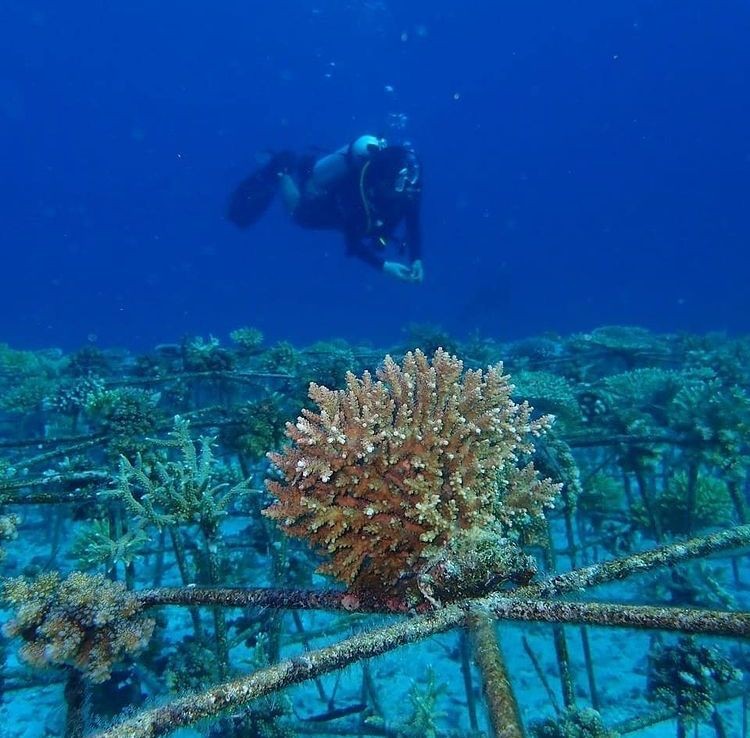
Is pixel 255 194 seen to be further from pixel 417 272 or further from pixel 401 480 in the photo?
pixel 401 480

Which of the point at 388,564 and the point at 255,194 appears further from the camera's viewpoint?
the point at 255,194

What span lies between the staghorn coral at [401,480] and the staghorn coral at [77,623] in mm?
897

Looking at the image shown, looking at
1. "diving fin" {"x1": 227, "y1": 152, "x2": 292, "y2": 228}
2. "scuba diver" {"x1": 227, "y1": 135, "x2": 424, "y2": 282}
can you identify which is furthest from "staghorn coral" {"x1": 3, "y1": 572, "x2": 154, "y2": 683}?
"diving fin" {"x1": 227, "y1": 152, "x2": 292, "y2": 228}

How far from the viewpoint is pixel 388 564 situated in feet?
8.25

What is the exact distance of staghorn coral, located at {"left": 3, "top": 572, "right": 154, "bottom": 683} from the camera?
2531 mm

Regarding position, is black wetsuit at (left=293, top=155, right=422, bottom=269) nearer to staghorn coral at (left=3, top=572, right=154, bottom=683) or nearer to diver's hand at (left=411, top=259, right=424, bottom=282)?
diver's hand at (left=411, top=259, right=424, bottom=282)

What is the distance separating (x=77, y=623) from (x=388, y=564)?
1.54m

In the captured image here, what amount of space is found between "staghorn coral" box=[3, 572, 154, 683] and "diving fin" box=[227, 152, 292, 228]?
52.7ft

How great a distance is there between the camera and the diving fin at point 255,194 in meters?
17.1

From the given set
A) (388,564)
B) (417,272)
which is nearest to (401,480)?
(388,564)

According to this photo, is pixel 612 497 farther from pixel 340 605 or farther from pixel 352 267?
pixel 352 267

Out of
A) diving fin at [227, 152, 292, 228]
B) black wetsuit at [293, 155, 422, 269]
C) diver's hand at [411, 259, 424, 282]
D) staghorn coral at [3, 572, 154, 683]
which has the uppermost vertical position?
diving fin at [227, 152, 292, 228]

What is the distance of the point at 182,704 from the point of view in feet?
5.78

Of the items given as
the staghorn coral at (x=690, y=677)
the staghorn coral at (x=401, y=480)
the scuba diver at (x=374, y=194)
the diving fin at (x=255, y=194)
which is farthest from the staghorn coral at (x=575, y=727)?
the diving fin at (x=255, y=194)
